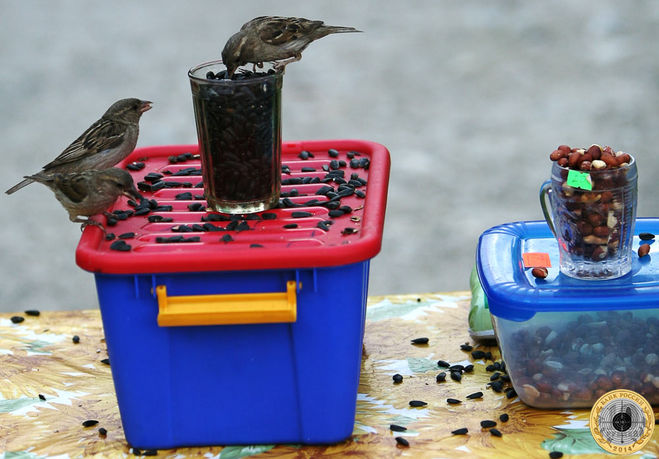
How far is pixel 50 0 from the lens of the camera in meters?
7.36

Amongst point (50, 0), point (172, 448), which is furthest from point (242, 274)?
point (50, 0)

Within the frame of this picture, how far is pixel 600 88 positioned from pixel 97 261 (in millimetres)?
4615

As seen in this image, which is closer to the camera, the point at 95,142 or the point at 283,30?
the point at 283,30

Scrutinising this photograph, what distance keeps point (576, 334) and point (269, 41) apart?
3.08 feet

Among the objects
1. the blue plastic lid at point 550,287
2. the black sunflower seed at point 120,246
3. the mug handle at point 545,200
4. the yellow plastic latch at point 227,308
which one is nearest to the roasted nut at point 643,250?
the blue plastic lid at point 550,287

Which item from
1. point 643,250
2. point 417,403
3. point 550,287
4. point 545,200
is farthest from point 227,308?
point 643,250

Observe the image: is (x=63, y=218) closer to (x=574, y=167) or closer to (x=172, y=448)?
(x=172, y=448)

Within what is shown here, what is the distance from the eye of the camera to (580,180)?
6.16 ft

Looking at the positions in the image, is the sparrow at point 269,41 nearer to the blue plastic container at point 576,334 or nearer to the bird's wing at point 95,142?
the bird's wing at point 95,142

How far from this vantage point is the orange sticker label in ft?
6.63

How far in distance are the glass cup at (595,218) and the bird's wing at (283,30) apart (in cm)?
68

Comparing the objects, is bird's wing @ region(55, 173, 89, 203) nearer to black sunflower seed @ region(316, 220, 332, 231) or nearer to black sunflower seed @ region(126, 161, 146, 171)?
black sunflower seed @ region(126, 161, 146, 171)

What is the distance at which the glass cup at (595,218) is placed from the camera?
1.88 meters

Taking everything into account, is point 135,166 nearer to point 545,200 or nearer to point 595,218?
point 545,200
